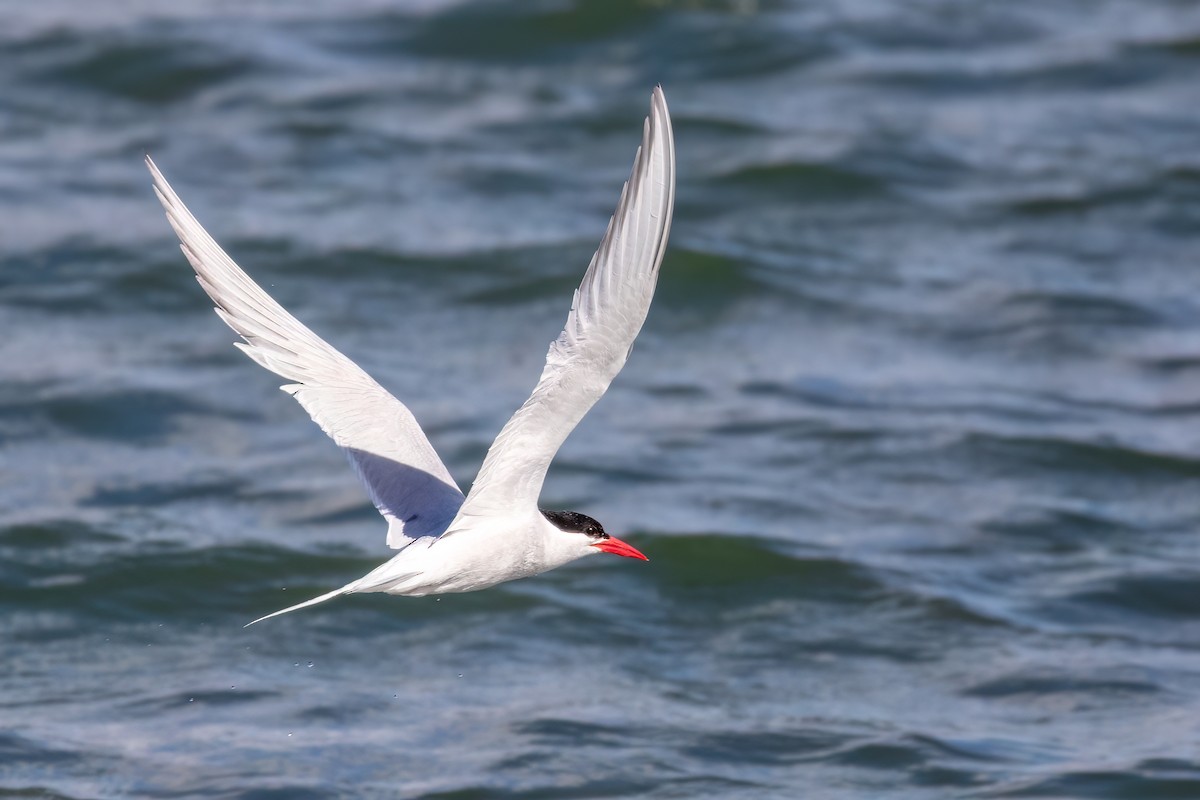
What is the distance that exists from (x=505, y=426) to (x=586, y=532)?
31.9 inches

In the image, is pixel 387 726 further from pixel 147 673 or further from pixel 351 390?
pixel 351 390

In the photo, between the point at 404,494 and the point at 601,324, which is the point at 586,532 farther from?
the point at 601,324

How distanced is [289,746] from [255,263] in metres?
5.26

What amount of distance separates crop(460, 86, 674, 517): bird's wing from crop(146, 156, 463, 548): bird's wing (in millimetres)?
777

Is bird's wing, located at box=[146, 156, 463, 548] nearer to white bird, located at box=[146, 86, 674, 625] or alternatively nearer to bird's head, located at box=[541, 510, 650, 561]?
white bird, located at box=[146, 86, 674, 625]

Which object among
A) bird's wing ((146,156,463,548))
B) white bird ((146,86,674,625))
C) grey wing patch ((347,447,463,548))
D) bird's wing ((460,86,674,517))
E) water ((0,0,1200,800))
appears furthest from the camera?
water ((0,0,1200,800))

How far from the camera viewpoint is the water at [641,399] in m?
7.89

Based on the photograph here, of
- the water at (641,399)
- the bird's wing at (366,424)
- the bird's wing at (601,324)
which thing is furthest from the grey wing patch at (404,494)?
the water at (641,399)

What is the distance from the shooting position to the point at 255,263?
1211cm

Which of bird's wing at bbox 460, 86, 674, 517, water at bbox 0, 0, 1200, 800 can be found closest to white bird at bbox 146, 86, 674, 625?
bird's wing at bbox 460, 86, 674, 517

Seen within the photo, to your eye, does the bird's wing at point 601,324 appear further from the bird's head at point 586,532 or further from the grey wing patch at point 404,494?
the grey wing patch at point 404,494

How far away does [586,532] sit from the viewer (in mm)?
5781

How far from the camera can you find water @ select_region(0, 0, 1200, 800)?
25.9 ft

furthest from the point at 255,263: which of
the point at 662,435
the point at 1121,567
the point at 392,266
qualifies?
the point at 1121,567
